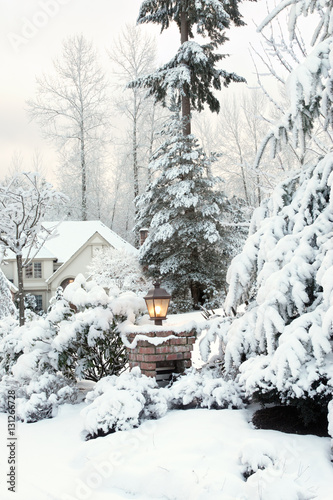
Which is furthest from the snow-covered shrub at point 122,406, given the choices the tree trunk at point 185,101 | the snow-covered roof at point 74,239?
the snow-covered roof at point 74,239

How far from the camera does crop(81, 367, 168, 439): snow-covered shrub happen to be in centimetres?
403

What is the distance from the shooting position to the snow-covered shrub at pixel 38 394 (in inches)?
189

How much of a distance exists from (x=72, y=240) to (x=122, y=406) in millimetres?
22363

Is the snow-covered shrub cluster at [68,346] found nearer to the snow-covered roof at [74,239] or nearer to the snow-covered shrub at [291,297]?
the snow-covered shrub at [291,297]

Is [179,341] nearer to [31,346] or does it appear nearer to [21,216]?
[31,346]

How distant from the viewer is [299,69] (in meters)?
3.29

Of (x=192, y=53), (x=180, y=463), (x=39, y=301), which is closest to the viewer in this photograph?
(x=180, y=463)

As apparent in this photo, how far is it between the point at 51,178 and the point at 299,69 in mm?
28410

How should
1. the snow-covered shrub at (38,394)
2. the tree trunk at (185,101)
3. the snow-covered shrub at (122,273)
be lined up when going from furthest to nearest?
the snow-covered shrub at (122,273) → the tree trunk at (185,101) → the snow-covered shrub at (38,394)

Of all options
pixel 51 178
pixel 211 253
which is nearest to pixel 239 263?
pixel 211 253

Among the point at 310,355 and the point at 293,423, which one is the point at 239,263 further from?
the point at 293,423

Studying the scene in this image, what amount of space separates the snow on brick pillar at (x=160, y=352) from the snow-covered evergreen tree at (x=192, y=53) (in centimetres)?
1260

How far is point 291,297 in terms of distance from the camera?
145 inches

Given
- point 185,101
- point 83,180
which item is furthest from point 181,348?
point 83,180
